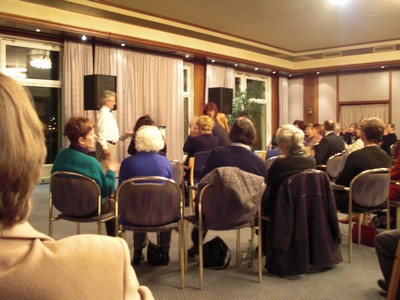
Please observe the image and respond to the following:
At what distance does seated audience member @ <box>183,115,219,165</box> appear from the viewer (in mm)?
5262

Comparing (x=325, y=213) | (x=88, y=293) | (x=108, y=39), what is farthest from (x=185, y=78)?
(x=88, y=293)

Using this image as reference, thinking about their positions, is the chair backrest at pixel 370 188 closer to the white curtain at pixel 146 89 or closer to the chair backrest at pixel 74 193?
the chair backrest at pixel 74 193

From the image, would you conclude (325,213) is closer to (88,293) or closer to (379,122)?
(379,122)

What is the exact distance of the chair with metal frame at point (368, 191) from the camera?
362 centimetres

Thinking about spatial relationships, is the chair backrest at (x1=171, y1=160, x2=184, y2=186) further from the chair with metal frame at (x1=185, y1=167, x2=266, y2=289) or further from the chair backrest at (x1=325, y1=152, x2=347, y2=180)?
the chair backrest at (x1=325, y1=152, x2=347, y2=180)

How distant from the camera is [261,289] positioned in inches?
118

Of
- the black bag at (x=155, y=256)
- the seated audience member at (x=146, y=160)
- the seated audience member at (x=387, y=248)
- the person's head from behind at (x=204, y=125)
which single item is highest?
the person's head from behind at (x=204, y=125)

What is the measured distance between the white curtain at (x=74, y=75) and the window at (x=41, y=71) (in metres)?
0.34

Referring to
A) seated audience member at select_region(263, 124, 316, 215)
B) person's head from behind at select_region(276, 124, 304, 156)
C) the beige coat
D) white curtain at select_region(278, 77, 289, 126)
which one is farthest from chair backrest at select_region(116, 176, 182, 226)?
white curtain at select_region(278, 77, 289, 126)

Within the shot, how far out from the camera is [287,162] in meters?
3.28

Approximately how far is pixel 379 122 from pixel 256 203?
174cm

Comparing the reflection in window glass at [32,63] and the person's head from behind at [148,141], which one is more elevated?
the reflection in window glass at [32,63]

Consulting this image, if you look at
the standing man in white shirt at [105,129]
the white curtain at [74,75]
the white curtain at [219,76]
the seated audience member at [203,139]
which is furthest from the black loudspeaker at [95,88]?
the white curtain at [219,76]

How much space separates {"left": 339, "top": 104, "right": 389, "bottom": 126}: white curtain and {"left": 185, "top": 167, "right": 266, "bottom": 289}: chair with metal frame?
10.4 m
